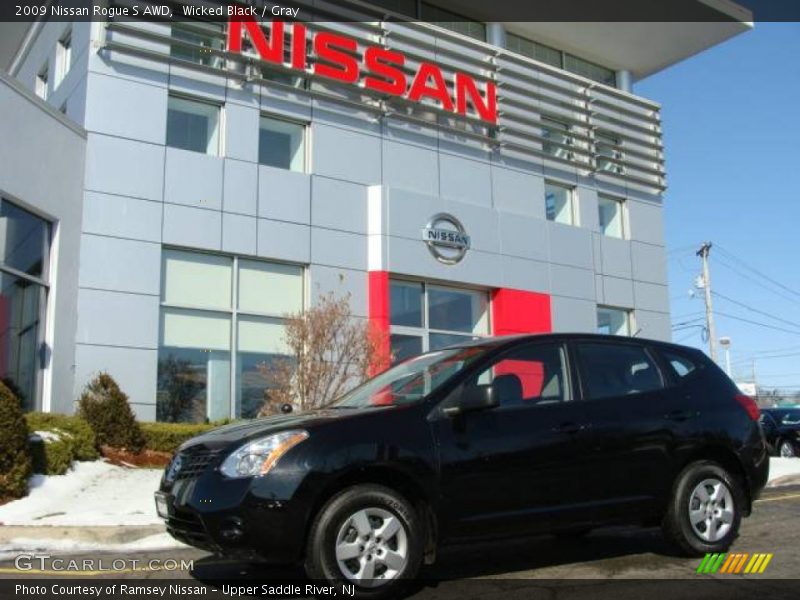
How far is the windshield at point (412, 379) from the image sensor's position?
5.70m

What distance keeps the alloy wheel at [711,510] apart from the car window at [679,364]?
2.79 ft

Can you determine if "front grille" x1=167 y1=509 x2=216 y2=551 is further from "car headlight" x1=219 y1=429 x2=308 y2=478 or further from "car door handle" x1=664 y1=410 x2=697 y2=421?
"car door handle" x1=664 y1=410 x2=697 y2=421

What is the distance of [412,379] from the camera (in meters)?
6.02

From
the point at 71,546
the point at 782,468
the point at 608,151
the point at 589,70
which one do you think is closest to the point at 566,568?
the point at 71,546

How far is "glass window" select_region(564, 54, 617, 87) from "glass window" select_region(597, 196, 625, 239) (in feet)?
12.5

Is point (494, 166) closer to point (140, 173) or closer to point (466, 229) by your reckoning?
point (466, 229)

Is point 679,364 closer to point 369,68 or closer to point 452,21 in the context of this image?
point 369,68

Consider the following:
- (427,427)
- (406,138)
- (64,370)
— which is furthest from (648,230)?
(427,427)

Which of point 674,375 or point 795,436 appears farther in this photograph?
point 795,436

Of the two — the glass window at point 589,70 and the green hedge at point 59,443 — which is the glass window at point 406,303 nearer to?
the green hedge at point 59,443

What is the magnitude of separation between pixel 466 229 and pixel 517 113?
4054mm

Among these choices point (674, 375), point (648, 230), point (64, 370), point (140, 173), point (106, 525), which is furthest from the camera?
point (648, 230)

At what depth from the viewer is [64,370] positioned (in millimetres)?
13961

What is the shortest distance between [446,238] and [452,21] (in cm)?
657
